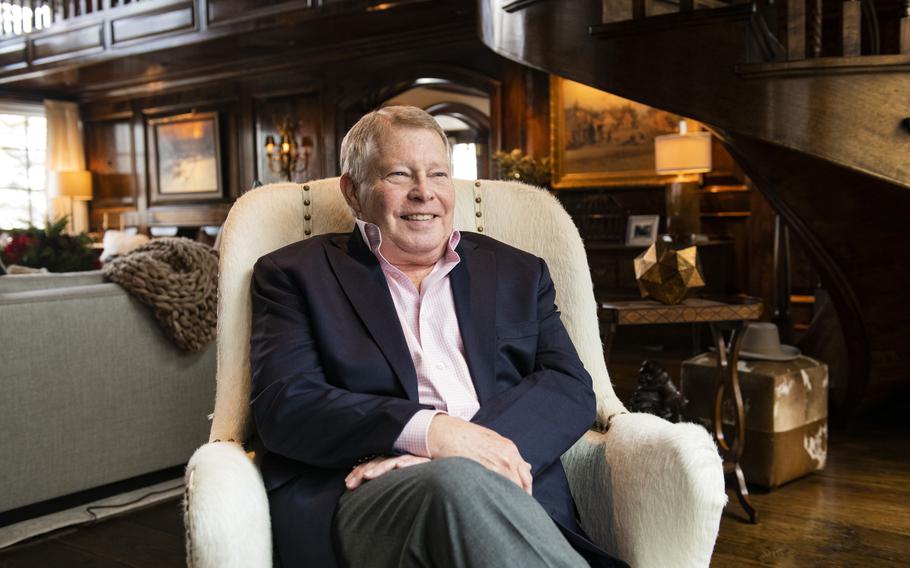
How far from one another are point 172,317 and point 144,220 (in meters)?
7.36

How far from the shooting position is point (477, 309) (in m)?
1.65

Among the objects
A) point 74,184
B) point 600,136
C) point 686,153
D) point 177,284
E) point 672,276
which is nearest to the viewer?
point 672,276

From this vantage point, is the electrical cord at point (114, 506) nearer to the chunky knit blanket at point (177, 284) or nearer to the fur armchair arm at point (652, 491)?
the chunky knit blanket at point (177, 284)

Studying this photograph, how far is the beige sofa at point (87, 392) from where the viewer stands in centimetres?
274

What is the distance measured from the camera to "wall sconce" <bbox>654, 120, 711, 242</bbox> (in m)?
5.06

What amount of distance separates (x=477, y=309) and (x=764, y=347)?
6.22 ft

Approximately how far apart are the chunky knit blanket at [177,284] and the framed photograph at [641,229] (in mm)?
3815

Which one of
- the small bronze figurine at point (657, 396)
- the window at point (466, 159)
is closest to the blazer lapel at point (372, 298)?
the small bronze figurine at point (657, 396)

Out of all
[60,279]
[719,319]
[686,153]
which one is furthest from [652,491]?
[686,153]

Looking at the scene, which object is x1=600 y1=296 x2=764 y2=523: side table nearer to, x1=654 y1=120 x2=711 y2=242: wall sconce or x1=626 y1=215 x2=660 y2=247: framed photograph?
x1=654 y1=120 x2=711 y2=242: wall sconce

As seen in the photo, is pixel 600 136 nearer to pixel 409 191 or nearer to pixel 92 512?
pixel 92 512

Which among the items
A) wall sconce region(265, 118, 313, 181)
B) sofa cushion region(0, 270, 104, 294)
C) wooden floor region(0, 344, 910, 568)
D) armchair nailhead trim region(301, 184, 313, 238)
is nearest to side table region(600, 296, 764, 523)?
wooden floor region(0, 344, 910, 568)

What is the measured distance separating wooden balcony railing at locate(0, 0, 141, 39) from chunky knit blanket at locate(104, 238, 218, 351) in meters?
5.85

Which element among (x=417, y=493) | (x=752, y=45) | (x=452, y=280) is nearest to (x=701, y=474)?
(x=417, y=493)
